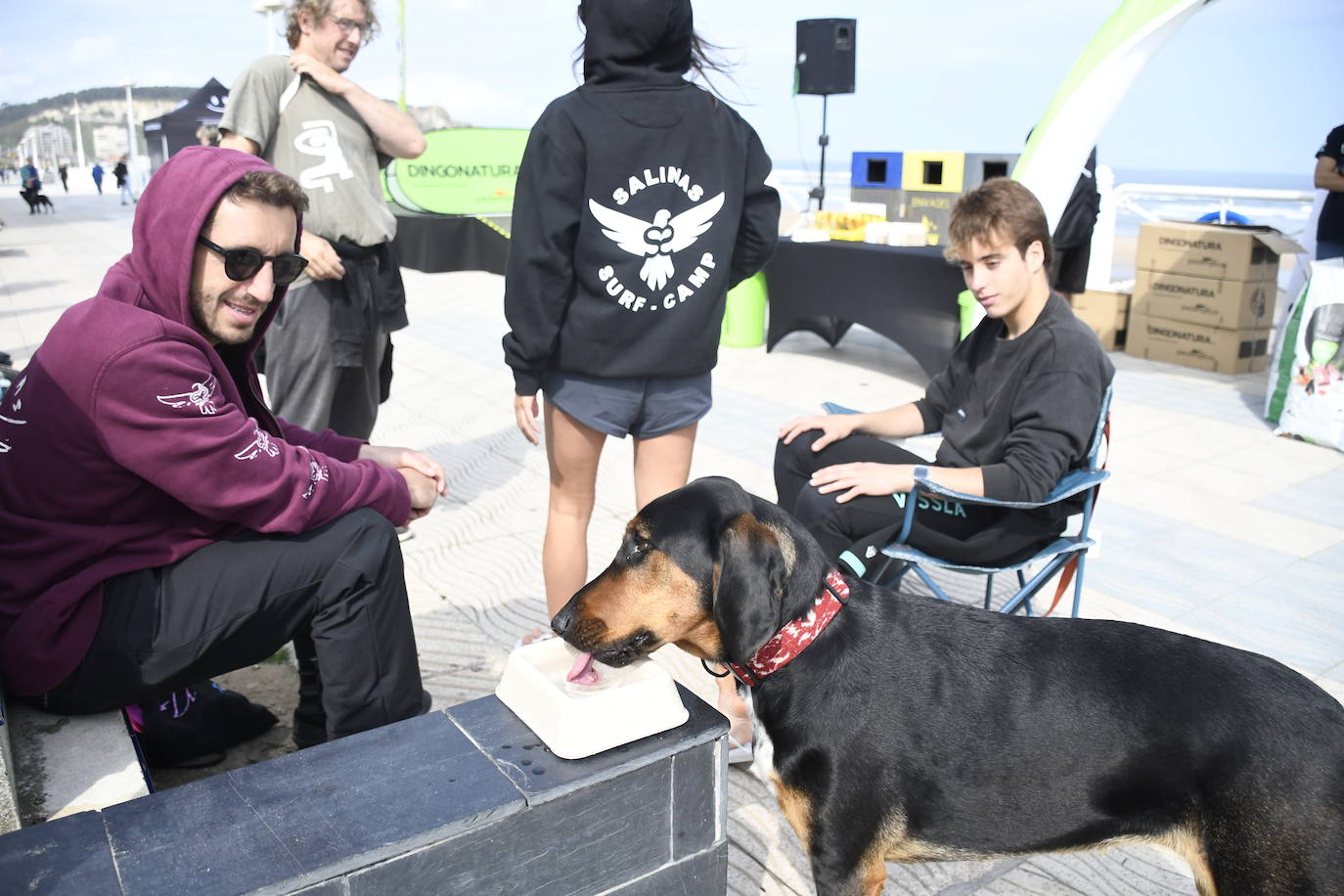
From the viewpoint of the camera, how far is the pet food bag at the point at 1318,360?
6605mm

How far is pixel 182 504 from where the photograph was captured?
94.0 inches

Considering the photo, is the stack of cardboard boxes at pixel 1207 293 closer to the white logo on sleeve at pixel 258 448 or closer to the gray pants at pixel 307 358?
the gray pants at pixel 307 358

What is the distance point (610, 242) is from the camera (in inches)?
125

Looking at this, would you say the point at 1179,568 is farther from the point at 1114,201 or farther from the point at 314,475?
Answer: the point at 1114,201

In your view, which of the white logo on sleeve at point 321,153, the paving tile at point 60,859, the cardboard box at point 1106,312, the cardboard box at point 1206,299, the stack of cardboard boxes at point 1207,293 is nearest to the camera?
the paving tile at point 60,859

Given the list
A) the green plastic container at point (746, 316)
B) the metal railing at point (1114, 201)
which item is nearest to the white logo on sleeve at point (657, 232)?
the green plastic container at point (746, 316)

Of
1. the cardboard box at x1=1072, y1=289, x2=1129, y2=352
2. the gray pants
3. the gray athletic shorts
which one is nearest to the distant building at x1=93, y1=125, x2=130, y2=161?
the cardboard box at x1=1072, y1=289, x2=1129, y2=352

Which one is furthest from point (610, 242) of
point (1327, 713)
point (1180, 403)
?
point (1180, 403)

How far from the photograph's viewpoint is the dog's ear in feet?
6.76

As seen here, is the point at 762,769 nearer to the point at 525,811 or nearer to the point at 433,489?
the point at 525,811

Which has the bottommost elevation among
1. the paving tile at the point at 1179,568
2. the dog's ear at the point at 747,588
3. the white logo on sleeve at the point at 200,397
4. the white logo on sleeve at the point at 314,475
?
the paving tile at the point at 1179,568

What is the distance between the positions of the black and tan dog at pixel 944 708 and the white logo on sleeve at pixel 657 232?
1191 mm

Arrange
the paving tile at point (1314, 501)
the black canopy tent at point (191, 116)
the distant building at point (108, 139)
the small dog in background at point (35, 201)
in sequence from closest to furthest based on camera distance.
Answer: the paving tile at point (1314, 501) → the black canopy tent at point (191, 116) → the small dog in background at point (35, 201) → the distant building at point (108, 139)

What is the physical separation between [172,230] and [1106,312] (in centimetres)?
922
